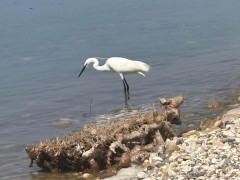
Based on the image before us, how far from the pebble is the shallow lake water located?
2071 millimetres

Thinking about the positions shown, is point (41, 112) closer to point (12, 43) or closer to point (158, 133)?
point (158, 133)

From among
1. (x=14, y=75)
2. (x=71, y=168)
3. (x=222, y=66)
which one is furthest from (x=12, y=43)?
(x=71, y=168)

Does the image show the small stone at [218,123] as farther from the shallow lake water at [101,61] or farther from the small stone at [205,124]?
the shallow lake water at [101,61]

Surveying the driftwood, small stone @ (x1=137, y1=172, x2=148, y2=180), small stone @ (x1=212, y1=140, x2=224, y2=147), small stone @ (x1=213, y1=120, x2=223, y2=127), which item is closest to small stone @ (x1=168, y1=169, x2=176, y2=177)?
small stone @ (x1=137, y1=172, x2=148, y2=180)

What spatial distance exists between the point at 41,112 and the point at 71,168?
15.0ft

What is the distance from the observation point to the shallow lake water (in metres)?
12.9

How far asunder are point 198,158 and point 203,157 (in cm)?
7

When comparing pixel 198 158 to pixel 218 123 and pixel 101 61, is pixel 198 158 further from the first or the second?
pixel 101 61

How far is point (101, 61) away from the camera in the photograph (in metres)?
19.9

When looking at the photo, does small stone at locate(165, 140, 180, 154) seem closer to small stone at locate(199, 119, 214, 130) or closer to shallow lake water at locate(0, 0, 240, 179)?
small stone at locate(199, 119, 214, 130)

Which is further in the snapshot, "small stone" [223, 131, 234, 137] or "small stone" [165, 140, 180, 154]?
"small stone" [165, 140, 180, 154]

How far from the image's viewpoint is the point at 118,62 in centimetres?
1579

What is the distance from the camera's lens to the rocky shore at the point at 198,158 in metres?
7.29

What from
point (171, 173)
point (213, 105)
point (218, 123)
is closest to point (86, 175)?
point (171, 173)
